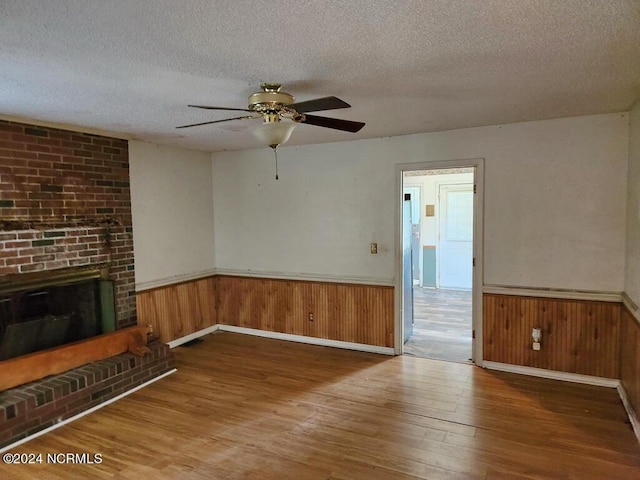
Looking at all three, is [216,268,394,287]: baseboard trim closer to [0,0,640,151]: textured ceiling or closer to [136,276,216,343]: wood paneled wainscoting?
[136,276,216,343]: wood paneled wainscoting

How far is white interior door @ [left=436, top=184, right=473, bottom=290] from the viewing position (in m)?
7.35

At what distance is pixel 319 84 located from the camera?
91.5 inches

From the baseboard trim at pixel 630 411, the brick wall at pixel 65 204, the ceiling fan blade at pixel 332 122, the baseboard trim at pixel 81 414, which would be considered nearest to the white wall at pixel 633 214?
the baseboard trim at pixel 630 411

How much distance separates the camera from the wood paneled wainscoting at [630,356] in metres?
2.65

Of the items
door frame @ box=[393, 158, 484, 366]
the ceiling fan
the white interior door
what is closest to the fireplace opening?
the ceiling fan

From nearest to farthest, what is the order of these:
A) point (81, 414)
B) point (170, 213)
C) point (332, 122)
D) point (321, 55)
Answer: point (321, 55) < point (332, 122) < point (81, 414) < point (170, 213)

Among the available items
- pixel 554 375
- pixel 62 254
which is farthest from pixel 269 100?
pixel 554 375

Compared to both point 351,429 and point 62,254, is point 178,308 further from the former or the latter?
point 351,429

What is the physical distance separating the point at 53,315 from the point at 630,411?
458 centimetres

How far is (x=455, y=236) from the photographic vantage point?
7438 millimetres

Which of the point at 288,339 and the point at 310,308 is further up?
the point at 310,308

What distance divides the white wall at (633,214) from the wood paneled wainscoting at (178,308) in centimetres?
427

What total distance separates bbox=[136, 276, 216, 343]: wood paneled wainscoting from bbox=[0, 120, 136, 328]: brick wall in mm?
208

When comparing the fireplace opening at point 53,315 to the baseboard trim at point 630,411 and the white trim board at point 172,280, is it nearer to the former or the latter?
the white trim board at point 172,280
